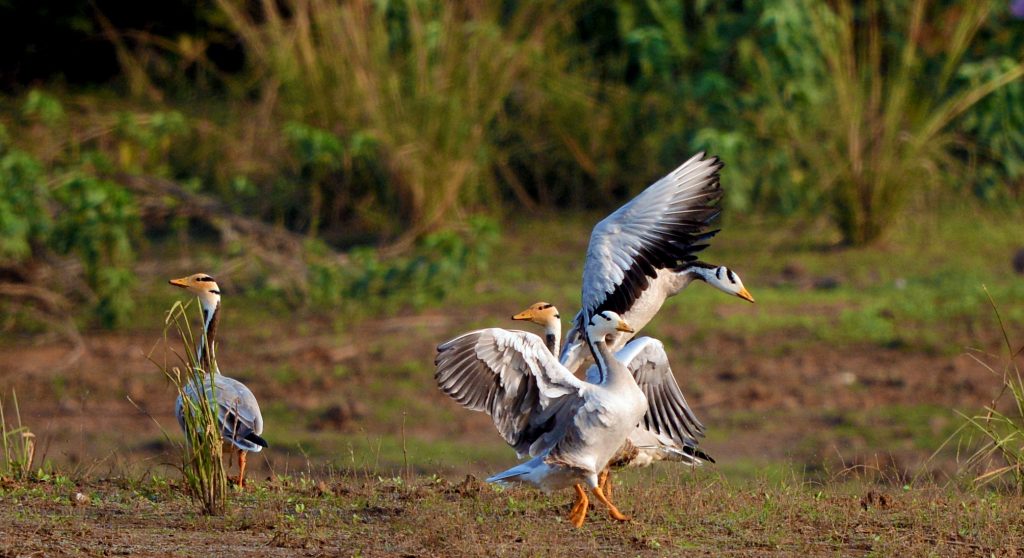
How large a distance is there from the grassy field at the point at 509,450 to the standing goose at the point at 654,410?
15 cm

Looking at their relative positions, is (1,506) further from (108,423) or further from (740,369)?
(740,369)

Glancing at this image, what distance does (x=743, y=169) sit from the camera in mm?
11586

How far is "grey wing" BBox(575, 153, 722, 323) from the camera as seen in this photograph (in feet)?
21.0

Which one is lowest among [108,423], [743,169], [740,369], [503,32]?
[108,423]

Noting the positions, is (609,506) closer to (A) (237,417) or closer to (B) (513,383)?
(B) (513,383)

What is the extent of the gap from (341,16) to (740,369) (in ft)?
13.9

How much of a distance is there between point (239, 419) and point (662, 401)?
6.10 ft

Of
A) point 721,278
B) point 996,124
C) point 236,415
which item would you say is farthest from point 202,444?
point 996,124

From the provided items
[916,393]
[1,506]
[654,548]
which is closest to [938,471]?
[916,393]

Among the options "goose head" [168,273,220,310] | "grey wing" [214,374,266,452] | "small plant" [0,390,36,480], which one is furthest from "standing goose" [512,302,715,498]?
"small plant" [0,390,36,480]

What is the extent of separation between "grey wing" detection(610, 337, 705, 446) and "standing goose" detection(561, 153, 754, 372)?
0.18 m

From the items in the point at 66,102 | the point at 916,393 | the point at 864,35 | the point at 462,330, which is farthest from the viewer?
the point at 66,102

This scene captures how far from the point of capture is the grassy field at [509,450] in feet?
17.5

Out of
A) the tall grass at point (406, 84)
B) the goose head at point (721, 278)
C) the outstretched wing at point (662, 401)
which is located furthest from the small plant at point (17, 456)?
the tall grass at point (406, 84)
